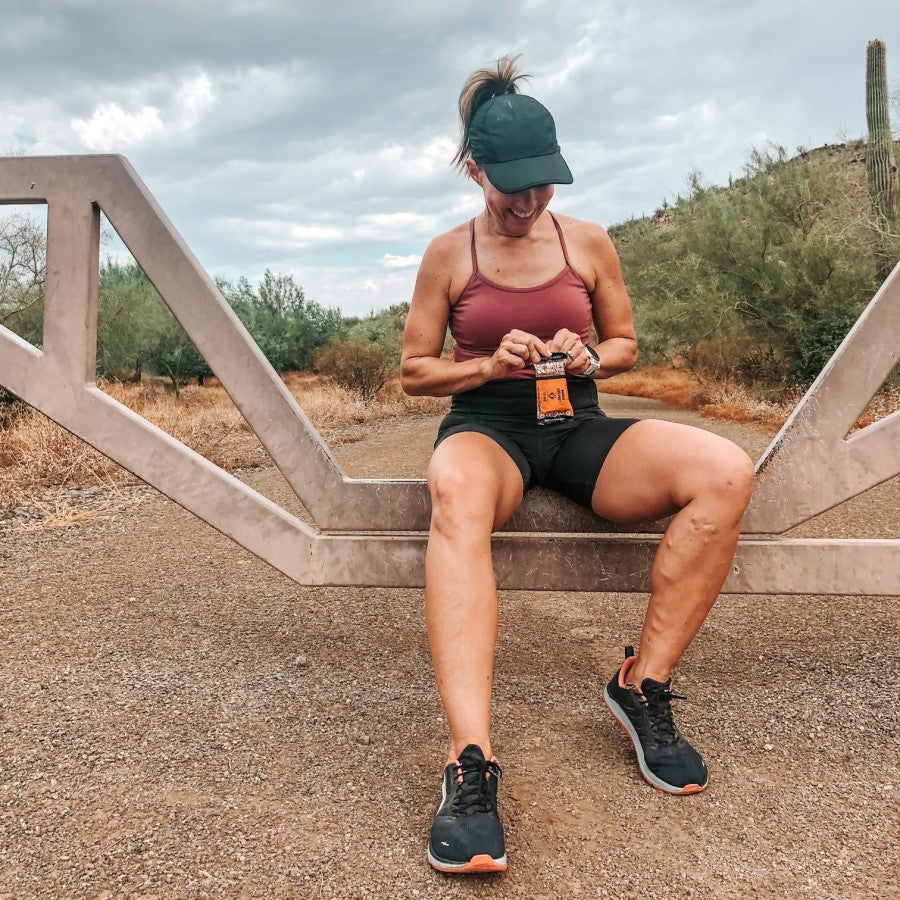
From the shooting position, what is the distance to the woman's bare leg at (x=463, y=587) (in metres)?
1.78

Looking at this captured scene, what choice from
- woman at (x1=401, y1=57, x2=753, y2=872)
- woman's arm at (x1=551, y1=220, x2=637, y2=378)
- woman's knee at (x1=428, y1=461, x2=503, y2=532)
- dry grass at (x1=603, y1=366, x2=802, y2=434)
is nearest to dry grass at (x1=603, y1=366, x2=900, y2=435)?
dry grass at (x1=603, y1=366, x2=802, y2=434)

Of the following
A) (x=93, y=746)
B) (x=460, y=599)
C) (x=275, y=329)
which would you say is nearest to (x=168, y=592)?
(x=93, y=746)

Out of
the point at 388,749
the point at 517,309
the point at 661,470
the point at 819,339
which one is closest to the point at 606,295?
the point at 517,309

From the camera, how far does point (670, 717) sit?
204 centimetres

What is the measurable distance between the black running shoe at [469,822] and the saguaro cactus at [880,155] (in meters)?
13.1

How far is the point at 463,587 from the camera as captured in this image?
1878 mm

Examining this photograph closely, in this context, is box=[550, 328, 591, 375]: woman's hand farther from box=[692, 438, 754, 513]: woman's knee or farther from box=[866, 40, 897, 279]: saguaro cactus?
box=[866, 40, 897, 279]: saguaro cactus

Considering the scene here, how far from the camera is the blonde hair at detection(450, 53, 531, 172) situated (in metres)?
2.39

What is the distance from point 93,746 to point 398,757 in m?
0.82

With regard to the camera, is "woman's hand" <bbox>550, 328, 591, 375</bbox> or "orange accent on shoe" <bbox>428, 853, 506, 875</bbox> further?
"woman's hand" <bbox>550, 328, 591, 375</bbox>

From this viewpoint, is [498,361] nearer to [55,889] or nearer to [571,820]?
[571,820]

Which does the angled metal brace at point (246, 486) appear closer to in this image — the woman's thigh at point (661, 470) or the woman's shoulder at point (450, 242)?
the woman's thigh at point (661, 470)

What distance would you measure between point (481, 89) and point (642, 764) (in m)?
1.87

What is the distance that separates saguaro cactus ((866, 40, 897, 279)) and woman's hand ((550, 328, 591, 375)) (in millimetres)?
12350
